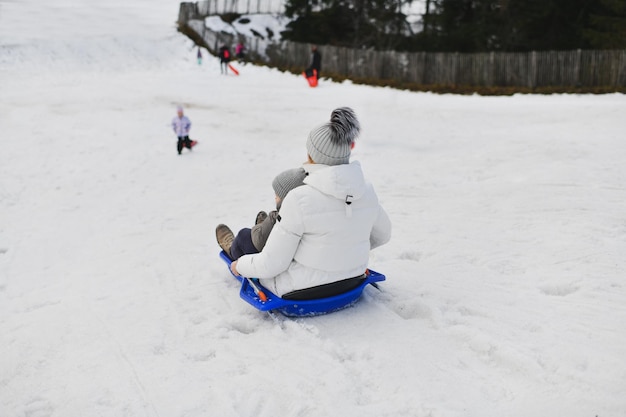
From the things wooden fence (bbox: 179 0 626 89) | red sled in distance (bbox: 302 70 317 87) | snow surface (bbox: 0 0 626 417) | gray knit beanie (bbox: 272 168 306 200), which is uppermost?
wooden fence (bbox: 179 0 626 89)

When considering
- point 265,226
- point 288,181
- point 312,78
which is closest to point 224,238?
point 265,226

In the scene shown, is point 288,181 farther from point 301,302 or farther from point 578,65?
point 578,65

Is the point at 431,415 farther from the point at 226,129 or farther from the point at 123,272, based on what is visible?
the point at 226,129

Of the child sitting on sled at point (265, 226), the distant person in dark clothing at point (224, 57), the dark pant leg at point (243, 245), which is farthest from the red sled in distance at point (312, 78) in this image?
the dark pant leg at point (243, 245)

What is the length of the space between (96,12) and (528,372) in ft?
119

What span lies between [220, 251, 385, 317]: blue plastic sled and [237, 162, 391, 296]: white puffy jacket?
83mm

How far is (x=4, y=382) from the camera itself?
3.46 m

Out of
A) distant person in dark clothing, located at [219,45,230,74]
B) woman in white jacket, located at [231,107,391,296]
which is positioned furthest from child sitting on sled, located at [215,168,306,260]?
distant person in dark clothing, located at [219,45,230,74]

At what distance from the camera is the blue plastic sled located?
405cm

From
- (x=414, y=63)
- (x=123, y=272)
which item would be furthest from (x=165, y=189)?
(x=414, y=63)

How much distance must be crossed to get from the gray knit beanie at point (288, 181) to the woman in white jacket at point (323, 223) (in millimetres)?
129

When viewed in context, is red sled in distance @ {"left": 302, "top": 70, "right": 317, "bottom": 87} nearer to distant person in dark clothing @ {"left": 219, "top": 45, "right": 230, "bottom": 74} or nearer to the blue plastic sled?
distant person in dark clothing @ {"left": 219, "top": 45, "right": 230, "bottom": 74}

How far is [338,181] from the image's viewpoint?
12.3ft

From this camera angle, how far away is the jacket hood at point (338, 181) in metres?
3.73
